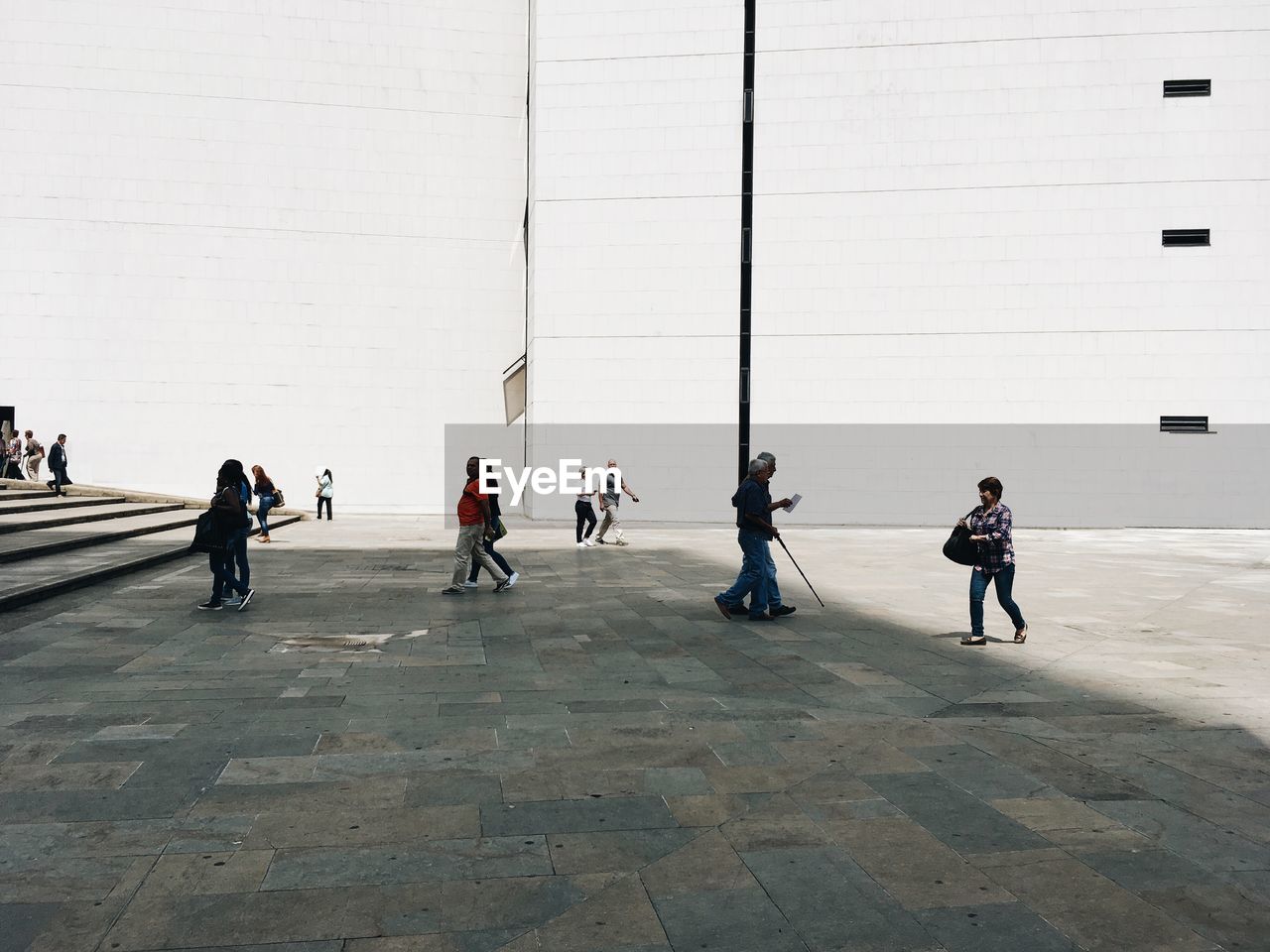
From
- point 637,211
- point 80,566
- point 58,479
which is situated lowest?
point 80,566

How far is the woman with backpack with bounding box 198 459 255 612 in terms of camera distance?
32.9 feet

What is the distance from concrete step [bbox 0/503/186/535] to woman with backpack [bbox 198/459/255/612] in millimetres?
7160

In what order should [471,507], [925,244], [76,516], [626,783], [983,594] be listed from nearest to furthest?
1. [626,783]
2. [983,594]
3. [471,507]
4. [76,516]
5. [925,244]

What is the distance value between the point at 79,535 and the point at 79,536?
236 mm

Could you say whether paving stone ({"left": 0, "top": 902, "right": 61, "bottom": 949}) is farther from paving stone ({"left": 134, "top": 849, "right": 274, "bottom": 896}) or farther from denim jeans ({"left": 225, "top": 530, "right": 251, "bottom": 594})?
denim jeans ({"left": 225, "top": 530, "right": 251, "bottom": 594})

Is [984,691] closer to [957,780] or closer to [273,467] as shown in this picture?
[957,780]

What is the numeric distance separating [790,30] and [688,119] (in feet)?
11.8

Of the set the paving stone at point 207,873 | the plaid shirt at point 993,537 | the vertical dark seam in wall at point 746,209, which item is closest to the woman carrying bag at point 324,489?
the vertical dark seam in wall at point 746,209

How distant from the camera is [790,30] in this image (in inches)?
1001

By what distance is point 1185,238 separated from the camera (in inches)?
968

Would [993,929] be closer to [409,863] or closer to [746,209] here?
[409,863]

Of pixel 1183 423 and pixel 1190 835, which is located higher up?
pixel 1183 423

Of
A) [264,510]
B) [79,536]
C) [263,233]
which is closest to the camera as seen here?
[79,536]

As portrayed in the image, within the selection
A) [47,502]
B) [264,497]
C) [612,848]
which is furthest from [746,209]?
[612,848]
